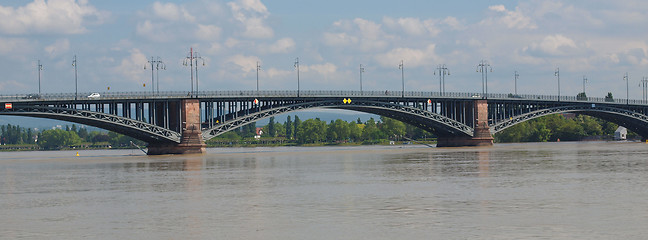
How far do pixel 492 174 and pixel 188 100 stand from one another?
61.4 m

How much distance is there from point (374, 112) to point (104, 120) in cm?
4709

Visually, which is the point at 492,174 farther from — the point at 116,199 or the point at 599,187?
the point at 116,199

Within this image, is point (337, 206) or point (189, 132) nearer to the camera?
point (337, 206)

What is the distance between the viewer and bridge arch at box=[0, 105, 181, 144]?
99875mm

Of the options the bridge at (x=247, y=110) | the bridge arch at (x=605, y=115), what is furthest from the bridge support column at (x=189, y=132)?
the bridge arch at (x=605, y=115)

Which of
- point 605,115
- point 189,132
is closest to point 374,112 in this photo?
point 189,132

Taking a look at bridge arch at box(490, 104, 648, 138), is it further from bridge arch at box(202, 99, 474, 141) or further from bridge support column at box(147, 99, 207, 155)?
bridge support column at box(147, 99, 207, 155)

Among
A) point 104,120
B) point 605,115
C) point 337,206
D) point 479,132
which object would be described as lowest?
point 337,206

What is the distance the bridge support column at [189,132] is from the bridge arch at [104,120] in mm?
852

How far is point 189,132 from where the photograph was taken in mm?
111875

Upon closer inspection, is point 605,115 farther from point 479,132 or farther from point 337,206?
point 337,206

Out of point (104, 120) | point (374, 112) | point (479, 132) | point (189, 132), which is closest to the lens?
point (104, 120)

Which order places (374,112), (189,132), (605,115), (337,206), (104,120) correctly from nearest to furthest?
(337,206)
(104,120)
(189,132)
(374,112)
(605,115)

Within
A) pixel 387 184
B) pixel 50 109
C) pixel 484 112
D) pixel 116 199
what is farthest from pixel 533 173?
pixel 484 112
